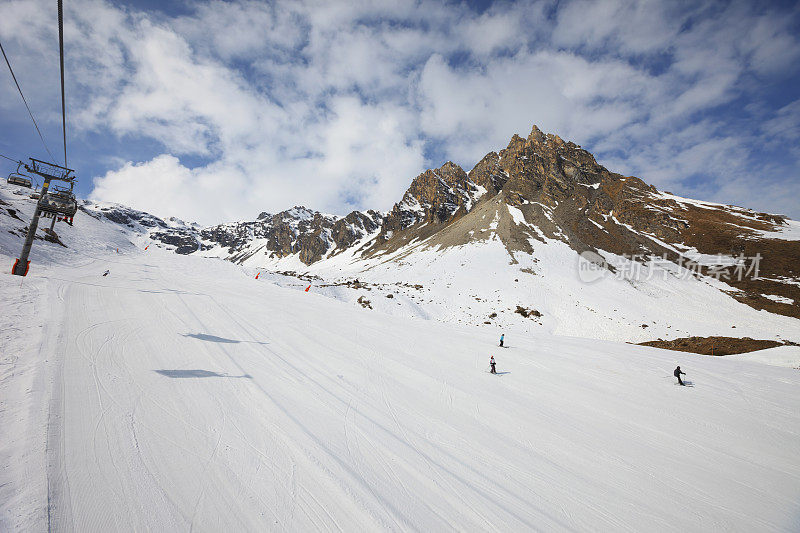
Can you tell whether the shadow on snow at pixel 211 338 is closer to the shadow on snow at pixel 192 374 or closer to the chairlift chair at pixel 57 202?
the shadow on snow at pixel 192 374

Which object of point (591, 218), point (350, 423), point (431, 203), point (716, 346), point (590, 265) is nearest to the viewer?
point (350, 423)

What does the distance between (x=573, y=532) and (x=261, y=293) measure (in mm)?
21778

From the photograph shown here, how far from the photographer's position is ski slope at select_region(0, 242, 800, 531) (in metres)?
4.50

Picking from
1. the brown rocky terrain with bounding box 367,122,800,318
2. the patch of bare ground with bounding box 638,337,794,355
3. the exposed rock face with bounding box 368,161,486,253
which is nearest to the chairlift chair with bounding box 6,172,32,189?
the patch of bare ground with bounding box 638,337,794,355

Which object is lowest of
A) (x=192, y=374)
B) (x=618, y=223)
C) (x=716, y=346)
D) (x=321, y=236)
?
(x=192, y=374)

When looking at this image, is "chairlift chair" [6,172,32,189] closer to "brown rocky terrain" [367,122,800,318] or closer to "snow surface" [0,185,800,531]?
"snow surface" [0,185,800,531]

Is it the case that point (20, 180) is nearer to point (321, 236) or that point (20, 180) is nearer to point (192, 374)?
point (192, 374)

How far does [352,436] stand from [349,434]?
0.31 feet

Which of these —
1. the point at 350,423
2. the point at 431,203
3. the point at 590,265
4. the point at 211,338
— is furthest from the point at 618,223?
the point at 211,338

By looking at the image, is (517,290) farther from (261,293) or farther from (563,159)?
(563,159)

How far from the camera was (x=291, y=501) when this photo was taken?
4.62 metres

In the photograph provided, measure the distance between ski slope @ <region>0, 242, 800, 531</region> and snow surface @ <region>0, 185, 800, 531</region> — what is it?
0.13 feet

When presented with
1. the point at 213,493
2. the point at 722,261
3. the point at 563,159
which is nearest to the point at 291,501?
the point at 213,493

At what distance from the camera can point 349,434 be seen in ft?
21.4
